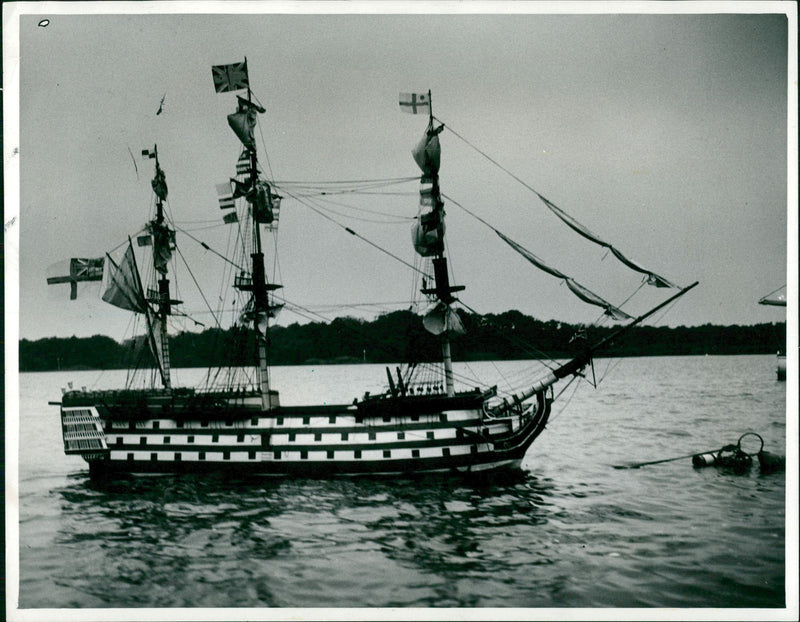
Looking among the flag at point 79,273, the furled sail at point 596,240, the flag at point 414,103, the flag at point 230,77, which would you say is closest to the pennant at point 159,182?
the flag at point 79,273

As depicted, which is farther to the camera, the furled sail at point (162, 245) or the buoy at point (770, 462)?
the furled sail at point (162, 245)

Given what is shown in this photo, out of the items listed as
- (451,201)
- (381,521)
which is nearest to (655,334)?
(451,201)

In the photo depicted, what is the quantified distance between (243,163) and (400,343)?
3.66m

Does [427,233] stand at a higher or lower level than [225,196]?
lower

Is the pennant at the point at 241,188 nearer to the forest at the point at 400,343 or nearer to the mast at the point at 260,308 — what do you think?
the mast at the point at 260,308

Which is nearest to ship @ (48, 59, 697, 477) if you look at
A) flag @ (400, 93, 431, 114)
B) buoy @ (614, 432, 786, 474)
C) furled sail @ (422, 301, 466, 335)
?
furled sail @ (422, 301, 466, 335)

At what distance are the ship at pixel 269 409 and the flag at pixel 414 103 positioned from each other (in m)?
1.04

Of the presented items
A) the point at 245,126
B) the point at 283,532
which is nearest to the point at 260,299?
the point at 245,126

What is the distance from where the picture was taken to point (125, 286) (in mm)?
9852

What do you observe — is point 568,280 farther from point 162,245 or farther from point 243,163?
point 162,245

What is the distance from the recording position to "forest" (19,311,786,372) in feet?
28.2

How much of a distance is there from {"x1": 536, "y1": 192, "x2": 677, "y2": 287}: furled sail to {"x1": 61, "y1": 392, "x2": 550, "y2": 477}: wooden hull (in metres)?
2.88

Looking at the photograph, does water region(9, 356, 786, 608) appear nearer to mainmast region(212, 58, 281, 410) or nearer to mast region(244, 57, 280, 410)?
mast region(244, 57, 280, 410)

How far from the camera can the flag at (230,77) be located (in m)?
7.97
